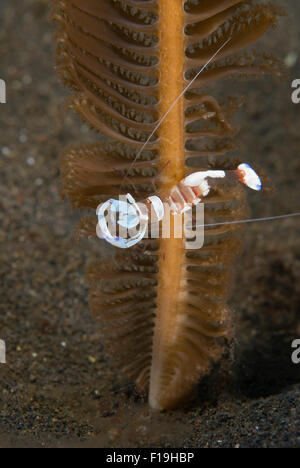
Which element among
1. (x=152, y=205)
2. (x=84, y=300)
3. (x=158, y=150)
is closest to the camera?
(x=152, y=205)

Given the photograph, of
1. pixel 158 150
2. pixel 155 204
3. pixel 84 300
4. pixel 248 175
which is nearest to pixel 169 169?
pixel 158 150

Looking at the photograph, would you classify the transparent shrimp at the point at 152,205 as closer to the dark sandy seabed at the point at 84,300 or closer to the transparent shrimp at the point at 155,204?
the transparent shrimp at the point at 155,204

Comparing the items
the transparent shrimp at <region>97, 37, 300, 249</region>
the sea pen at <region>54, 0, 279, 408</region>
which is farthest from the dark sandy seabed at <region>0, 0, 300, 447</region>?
the transparent shrimp at <region>97, 37, 300, 249</region>

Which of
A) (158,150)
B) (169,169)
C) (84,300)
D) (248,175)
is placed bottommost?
(84,300)

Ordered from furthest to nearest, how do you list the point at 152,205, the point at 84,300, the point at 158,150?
the point at 84,300 → the point at 158,150 → the point at 152,205

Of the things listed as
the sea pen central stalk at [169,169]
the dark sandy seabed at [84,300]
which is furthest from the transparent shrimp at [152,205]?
the dark sandy seabed at [84,300]

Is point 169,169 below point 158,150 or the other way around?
below

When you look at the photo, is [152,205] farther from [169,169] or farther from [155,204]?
[169,169]

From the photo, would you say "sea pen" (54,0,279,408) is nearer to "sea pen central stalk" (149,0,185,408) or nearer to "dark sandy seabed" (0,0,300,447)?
"sea pen central stalk" (149,0,185,408)
